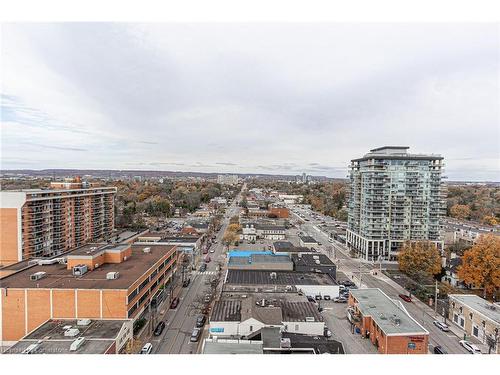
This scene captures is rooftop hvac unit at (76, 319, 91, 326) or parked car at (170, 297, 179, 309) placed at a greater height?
rooftop hvac unit at (76, 319, 91, 326)

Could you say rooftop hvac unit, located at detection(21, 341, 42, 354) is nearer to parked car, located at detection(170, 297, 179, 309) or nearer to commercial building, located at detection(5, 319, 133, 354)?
commercial building, located at detection(5, 319, 133, 354)

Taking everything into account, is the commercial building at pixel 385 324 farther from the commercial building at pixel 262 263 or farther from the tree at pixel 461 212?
the tree at pixel 461 212

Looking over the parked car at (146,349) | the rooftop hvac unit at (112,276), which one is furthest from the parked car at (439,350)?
the rooftop hvac unit at (112,276)

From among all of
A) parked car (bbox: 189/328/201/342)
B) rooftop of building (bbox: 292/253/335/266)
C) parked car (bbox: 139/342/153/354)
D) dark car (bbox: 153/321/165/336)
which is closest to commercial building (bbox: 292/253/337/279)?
rooftop of building (bbox: 292/253/335/266)

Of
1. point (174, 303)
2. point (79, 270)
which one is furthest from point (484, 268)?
point (79, 270)

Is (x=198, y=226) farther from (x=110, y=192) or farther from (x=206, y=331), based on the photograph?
(x=206, y=331)
